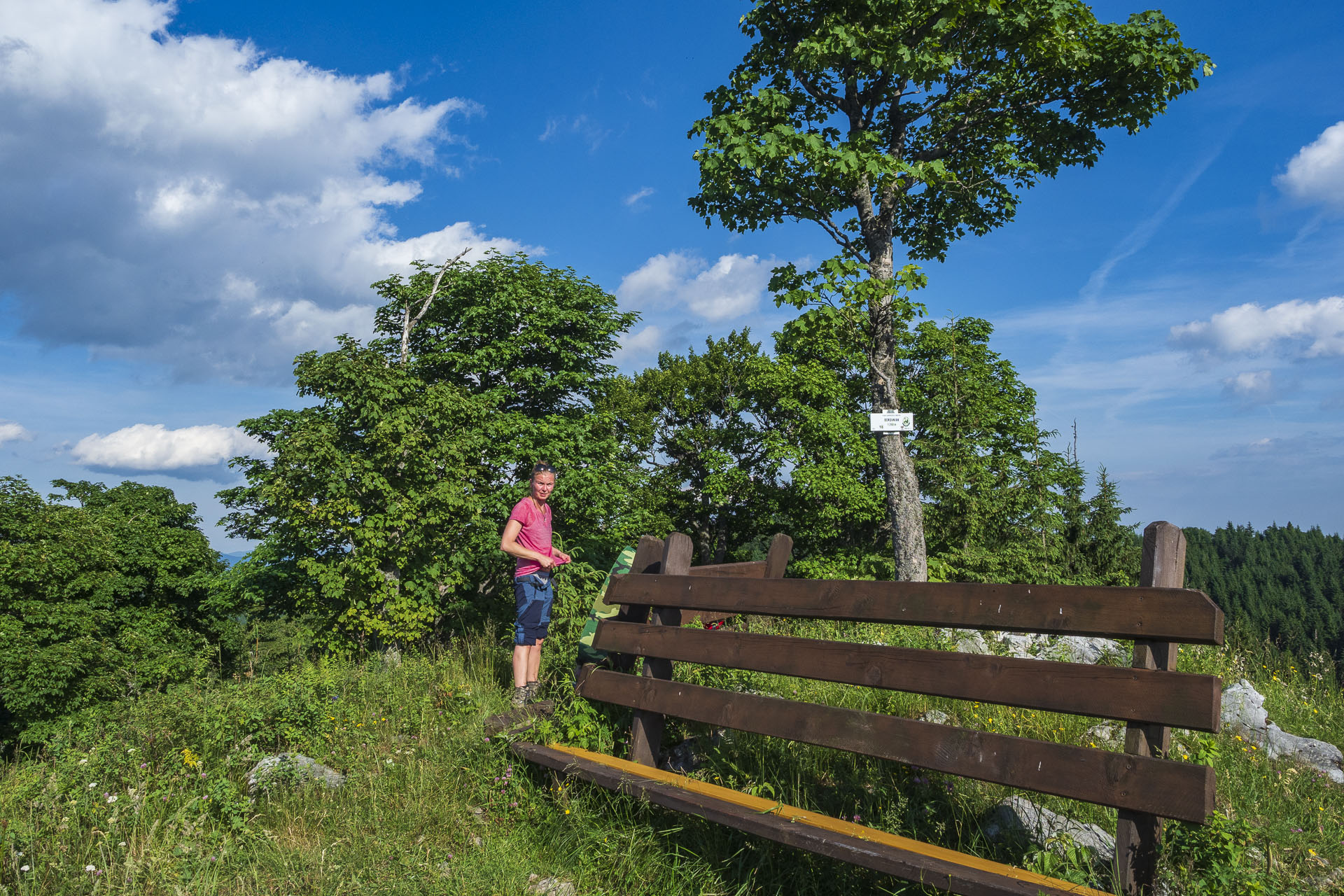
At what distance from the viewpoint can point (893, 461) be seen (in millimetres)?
10719

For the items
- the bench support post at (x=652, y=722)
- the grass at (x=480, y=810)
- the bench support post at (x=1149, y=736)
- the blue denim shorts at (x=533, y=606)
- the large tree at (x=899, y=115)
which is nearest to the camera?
the bench support post at (x=1149, y=736)

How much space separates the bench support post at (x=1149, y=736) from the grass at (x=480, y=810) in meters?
0.14

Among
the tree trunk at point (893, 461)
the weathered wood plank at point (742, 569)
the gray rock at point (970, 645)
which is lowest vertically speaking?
the gray rock at point (970, 645)

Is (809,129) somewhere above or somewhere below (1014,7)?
below

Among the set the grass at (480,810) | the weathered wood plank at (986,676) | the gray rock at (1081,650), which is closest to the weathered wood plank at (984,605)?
the weathered wood plank at (986,676)

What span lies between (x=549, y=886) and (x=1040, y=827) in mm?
2069

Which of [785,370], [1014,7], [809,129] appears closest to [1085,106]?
[1014,7]

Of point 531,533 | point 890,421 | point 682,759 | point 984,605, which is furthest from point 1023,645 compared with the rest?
point 984,605

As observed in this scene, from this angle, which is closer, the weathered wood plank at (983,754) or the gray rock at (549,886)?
the weathered wood plank at (983,754)

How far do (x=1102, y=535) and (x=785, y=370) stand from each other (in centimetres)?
1944

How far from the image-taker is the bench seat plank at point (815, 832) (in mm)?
2514

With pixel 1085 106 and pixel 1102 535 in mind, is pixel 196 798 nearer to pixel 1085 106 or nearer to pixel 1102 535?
pixel 1085 106

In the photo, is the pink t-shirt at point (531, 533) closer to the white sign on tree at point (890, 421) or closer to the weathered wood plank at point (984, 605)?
the weathered wood plank at point (984, 605)

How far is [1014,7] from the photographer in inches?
381
